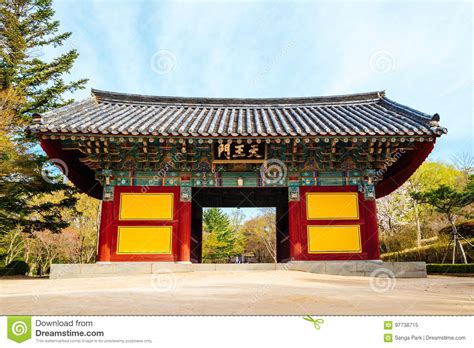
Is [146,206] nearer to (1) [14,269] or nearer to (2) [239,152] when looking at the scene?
(2) [239,152]

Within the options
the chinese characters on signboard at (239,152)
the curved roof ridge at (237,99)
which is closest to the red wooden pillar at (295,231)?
the chinese characters on signboard at (239,152)

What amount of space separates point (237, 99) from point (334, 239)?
751cm

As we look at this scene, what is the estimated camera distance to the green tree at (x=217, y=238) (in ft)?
126

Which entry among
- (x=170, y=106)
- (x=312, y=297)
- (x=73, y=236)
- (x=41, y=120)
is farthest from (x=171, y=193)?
(x=73, y=236)

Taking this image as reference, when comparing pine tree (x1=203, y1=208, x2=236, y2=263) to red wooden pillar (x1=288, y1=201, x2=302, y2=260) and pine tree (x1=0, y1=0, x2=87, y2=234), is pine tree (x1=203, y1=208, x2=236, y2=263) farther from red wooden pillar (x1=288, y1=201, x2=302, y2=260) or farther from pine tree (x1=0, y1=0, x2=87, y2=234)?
red wooden pillar (x1=288, y1=201, x2=302, y2=260)

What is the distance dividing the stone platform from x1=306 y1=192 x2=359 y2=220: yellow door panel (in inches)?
58.1

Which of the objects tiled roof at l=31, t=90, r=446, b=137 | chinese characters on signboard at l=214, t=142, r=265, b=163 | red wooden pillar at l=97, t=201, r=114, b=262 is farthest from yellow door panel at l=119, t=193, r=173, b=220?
tiled roof at l=31, t=90, r=446, b=137

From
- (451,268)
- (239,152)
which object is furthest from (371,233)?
(451,268)

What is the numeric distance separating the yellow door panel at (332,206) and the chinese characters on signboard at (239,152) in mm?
2067

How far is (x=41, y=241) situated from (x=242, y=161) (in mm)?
25714

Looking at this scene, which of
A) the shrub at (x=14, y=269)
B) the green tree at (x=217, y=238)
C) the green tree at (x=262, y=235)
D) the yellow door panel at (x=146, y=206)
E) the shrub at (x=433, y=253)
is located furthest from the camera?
the green tree at (x=262, y=235)

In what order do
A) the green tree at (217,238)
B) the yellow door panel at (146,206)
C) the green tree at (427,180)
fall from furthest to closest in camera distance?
the green tree at (217,238)
the green tree at (427,180)
the yellow door panel at (146,206)

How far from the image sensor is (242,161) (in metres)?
10.4

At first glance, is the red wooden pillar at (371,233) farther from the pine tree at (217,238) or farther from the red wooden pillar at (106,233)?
the pine tree at (217,238)
